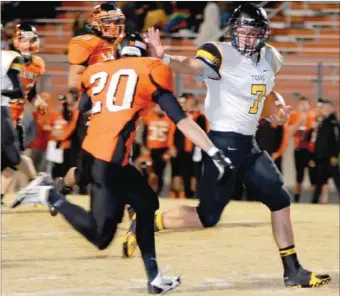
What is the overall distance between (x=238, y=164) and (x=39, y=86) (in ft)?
31.2

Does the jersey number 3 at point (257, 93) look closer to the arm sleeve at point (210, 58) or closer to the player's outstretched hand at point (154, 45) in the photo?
the arm sleeve at point (210, 58)

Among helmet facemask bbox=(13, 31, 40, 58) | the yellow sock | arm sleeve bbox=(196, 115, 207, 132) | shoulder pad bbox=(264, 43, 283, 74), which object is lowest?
arm sleeve bbox=(196, 115, 207, 132)

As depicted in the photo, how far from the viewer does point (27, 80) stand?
978 centimetres

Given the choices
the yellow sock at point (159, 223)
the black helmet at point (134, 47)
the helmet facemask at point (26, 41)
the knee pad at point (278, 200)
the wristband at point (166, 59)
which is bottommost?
the yellow sock at point (159, 223)

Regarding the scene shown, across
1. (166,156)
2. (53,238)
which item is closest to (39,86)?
(166,156)

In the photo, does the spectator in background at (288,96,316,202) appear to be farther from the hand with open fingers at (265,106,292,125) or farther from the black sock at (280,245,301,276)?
the black sock at (280,245,301,276)

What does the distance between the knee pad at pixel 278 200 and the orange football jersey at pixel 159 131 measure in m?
7.32

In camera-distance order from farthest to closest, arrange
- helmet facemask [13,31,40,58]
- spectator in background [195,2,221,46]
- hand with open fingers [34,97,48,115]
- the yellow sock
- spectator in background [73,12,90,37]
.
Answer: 1. spectator in background [73,12,90,37]
2. spectator in background [195,2,221,46]
3. helmet facemask [13,31,40,58]
4. hand with open fingers [34,97,48,115]
5. the yellow sock

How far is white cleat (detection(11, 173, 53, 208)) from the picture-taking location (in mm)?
6000

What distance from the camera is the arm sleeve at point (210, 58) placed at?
5.98m

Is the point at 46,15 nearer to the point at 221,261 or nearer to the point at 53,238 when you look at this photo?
the point at 53,238

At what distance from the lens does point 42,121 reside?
46.0 ft

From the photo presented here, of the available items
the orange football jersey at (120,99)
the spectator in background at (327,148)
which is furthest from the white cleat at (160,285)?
the spectator in background at (327,148)

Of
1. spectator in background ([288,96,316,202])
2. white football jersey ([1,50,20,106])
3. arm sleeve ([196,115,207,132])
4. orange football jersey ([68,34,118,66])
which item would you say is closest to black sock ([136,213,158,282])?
orange football jersey ([68,34,118,66])
